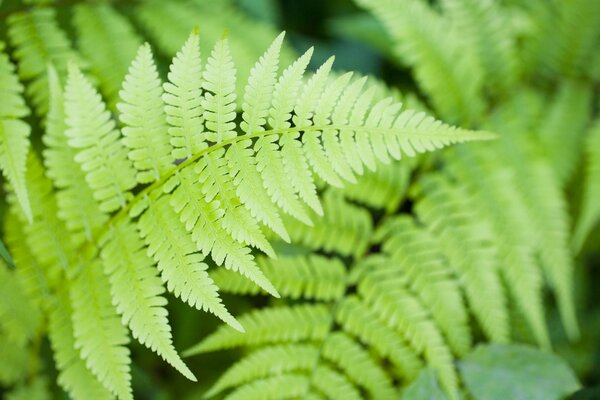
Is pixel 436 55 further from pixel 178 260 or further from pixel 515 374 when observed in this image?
pixel 178 260

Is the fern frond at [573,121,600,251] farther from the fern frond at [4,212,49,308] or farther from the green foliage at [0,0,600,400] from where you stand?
the fern frond at [4,212,49,308]

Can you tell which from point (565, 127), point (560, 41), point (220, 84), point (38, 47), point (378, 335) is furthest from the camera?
point (560, 41)

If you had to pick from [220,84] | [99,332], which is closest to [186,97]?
[220,84]

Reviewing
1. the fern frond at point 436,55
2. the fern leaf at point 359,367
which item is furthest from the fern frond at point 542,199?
the fern leaf at point 359,367

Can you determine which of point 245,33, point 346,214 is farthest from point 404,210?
point 245,33

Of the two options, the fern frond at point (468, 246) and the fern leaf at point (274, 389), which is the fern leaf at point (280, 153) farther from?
the fern frond at point (468, 246)

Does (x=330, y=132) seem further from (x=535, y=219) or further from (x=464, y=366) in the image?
(x=535, y=219)

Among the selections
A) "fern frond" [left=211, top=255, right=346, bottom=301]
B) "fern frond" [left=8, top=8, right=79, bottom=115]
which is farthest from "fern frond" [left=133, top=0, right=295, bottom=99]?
"fern frond" [left=211, top=255, right=346, bottom=301]

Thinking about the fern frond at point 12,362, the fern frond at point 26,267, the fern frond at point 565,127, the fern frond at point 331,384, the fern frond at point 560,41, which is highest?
the fern frond at point 560,41
